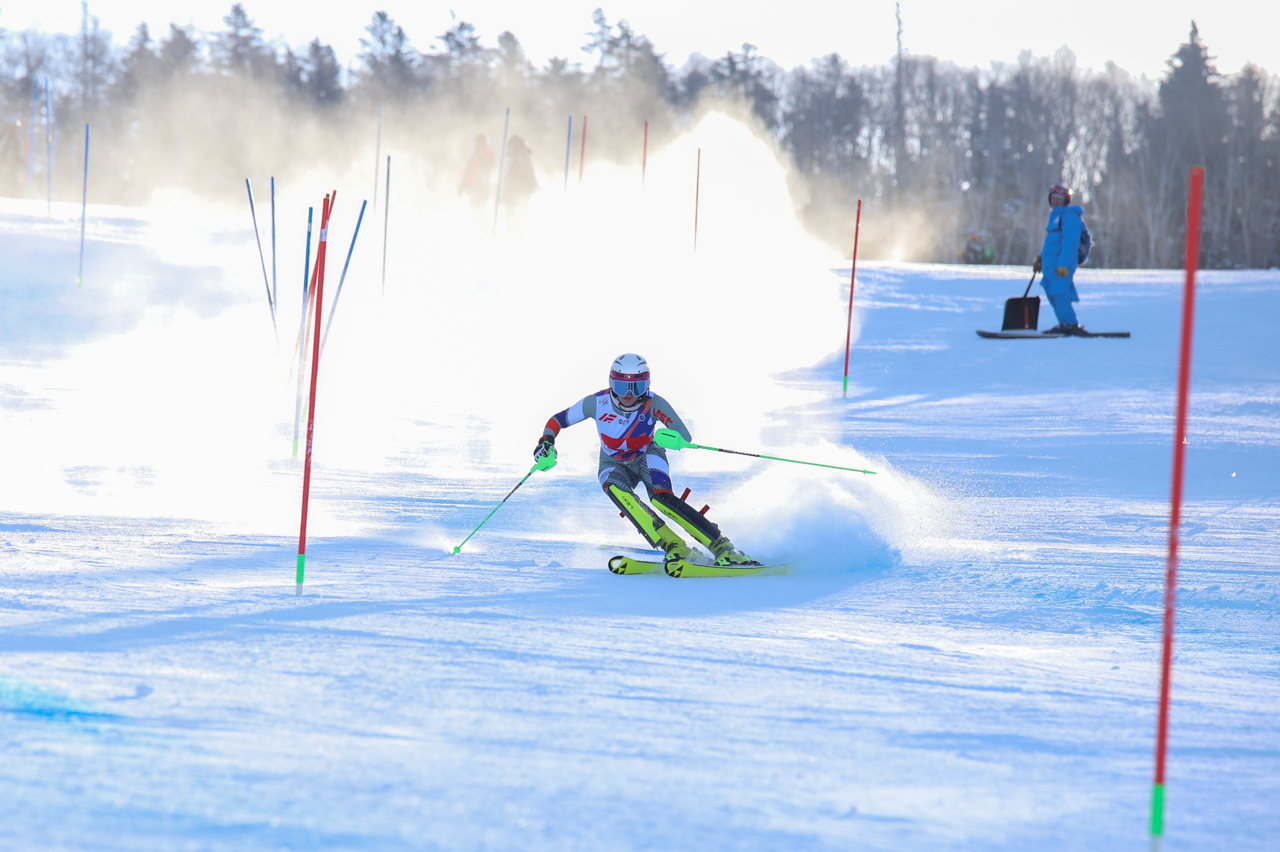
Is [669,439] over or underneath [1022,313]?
underneath

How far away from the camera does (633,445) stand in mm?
5965

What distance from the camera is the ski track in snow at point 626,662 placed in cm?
245

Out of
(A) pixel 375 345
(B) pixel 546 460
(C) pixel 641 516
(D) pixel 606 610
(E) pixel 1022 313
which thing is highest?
(E) pixel 1022 313

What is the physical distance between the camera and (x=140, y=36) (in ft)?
156

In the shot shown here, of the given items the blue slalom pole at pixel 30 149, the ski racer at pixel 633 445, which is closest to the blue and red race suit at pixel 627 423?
the ski racer at pixel 633 445

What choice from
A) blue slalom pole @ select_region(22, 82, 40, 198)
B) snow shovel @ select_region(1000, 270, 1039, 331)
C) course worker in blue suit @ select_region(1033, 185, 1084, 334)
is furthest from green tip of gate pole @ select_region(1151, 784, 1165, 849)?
blue slalom pole @ select_region(22, 82, 40, 198)

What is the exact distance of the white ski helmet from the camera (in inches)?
231

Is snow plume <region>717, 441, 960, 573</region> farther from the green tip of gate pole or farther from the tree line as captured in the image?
the tree line

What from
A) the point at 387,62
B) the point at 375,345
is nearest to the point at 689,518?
the point at 375,345

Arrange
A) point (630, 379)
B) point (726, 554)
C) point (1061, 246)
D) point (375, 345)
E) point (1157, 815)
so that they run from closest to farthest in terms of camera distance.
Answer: point (1157, 815) → point (726, 554) → point (630, 379) → point (1061, 246) → point (375, 345)

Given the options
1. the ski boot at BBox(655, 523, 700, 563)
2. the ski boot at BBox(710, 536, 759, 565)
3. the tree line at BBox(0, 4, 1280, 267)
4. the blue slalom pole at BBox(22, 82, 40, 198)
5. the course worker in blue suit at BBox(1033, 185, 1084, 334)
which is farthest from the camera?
the tree line at BBox(0, 4, 1280, 267)

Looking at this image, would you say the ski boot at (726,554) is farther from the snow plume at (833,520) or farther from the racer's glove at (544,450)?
the racer's glove at (544,450)

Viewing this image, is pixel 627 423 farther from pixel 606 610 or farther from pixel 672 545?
pixel 606 610

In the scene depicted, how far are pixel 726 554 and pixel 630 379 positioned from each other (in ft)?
3.64
